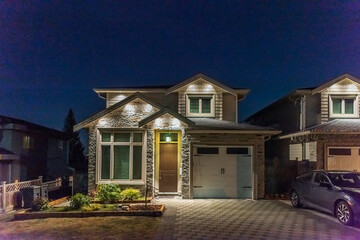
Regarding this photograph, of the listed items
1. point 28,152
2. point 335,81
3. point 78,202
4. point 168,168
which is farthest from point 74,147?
point 335,81

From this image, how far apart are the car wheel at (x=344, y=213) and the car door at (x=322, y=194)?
13.2 inches

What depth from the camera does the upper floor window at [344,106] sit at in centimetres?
1566

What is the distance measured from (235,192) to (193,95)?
16.6ft

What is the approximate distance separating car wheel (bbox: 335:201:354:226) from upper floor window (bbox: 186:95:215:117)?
735 centimetres

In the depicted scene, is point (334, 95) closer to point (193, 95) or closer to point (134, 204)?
point (193, 95)

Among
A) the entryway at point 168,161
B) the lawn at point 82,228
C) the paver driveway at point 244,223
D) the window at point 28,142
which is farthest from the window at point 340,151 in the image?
the window at point 28,142

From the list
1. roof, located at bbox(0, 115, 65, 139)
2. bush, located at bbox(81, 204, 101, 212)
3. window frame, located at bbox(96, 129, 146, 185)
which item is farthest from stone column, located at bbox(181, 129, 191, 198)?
roof, located at bbox(0, 115, 65, 139)

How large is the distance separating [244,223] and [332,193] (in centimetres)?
301

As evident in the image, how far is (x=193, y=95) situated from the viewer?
15578mm

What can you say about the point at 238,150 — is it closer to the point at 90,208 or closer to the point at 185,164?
the point at 185,164

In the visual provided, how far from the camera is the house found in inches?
553

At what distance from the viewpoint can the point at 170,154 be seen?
13.8 metres

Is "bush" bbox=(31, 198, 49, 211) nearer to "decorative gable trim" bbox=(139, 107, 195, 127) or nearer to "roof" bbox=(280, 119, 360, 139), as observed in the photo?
"decorative gable trim" bbox=(139, 107, 195, 127)

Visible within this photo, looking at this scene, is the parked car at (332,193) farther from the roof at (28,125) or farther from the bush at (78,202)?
the roof at (28,125)
